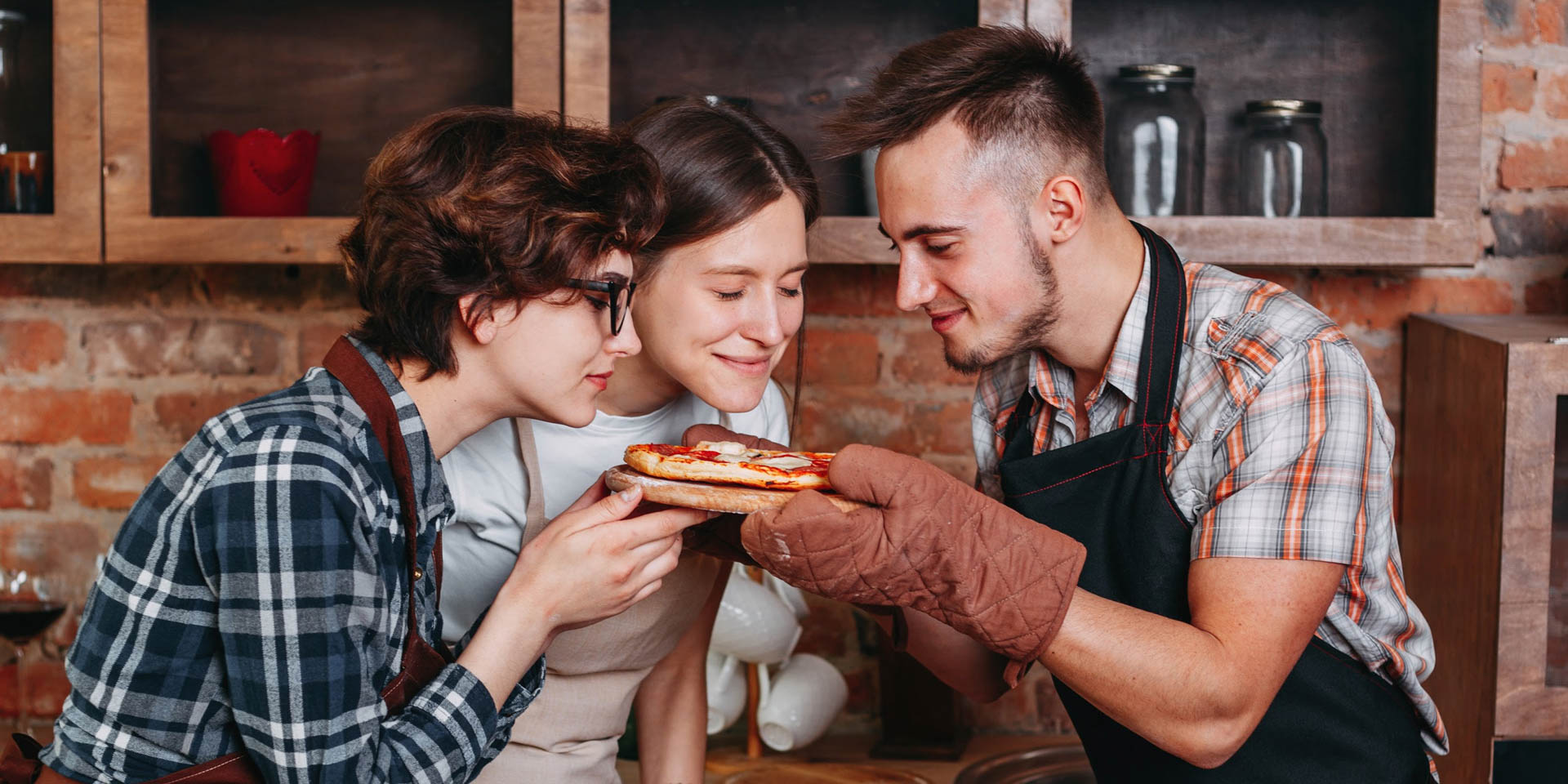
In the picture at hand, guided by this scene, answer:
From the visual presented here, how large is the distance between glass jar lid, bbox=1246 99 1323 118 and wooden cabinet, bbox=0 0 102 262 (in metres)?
1.77

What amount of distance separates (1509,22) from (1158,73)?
71 centimetres

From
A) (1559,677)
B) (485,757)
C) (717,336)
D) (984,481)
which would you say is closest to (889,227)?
(717,336)

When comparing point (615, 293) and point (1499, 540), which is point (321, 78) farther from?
point (1499, 540)

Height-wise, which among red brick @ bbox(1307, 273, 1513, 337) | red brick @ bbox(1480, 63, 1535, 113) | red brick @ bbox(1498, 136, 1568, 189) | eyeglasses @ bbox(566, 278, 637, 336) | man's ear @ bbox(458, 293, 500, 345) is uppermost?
red brick @ bbox(1480, 63, 1535, 113)

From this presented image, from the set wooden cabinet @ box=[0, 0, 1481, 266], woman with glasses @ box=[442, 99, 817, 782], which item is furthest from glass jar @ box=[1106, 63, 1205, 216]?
woman with glasses @ box=[442, 99, 817, 782]

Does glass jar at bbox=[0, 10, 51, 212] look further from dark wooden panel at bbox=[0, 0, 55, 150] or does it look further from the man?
the man

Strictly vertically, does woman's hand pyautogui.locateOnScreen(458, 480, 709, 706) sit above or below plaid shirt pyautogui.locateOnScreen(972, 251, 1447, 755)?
below

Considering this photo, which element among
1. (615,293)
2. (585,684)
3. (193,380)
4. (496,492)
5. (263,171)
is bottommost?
(585,684)

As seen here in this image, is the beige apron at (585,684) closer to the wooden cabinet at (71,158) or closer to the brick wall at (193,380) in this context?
the brick wall at (193,380)

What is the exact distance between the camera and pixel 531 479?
153 cm

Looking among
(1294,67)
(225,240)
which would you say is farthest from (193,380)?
(1294,67)

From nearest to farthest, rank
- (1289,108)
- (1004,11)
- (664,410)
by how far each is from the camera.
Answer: (664,410)
(1004,11)
(1289,108)

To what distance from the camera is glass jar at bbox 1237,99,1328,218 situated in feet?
6.28

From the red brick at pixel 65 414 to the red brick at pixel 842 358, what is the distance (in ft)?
4.12
